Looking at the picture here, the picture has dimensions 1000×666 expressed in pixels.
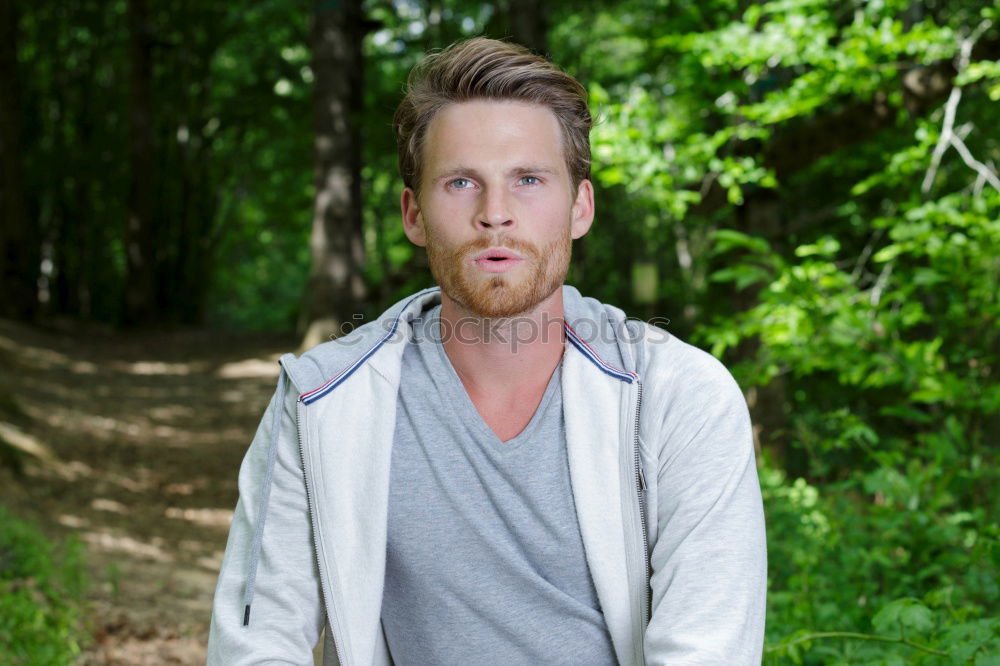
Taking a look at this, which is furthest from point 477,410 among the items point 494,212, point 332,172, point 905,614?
point 332,172

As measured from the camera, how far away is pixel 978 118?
7371 mm

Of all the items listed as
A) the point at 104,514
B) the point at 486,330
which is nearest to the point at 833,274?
the point at 486,330

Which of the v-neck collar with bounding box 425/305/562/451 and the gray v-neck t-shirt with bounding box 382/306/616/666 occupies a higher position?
the v-neck collar with bounding box 425/305/562/451

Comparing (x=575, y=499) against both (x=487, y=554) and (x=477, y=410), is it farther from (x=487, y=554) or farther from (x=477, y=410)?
(x=477, y=410)

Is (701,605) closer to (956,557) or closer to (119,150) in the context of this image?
(956,557)

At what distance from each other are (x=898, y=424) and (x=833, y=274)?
19.7 ft

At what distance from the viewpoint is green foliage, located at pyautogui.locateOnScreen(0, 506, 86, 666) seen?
4.05m

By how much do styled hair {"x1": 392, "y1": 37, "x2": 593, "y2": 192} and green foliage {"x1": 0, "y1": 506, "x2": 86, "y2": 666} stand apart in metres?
3.00

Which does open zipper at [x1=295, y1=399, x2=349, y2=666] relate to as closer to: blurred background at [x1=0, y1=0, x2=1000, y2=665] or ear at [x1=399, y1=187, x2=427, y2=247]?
ear at [x1=399, y1=187, x2=427, y2=247]

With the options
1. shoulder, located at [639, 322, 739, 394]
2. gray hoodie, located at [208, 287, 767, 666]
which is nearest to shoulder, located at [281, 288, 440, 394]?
gray hoodie, located at [208, 287, 767, 666]

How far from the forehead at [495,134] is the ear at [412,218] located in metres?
0.15

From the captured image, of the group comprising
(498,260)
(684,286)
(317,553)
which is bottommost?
(317,553)

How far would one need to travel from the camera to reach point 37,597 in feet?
15.7

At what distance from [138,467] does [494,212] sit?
7544 millimetres
